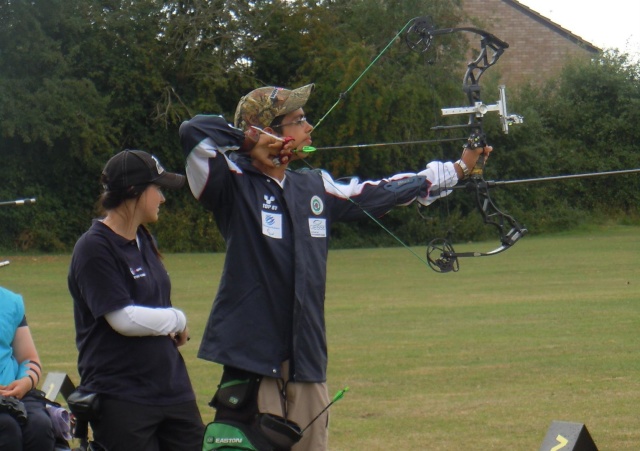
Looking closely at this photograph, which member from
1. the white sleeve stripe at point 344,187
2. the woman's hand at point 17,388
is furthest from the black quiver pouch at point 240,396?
the woman's hand at point 17,388

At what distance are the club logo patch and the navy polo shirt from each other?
83 cm

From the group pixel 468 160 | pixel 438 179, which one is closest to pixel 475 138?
pixel 468 160

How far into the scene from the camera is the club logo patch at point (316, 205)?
3937 mm

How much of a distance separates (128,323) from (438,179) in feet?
4.53

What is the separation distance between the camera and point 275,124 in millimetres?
3928

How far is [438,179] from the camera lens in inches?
163

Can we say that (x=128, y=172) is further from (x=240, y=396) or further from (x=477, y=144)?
(x=477, y=144)

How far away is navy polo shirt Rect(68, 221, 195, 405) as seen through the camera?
4.11 metres

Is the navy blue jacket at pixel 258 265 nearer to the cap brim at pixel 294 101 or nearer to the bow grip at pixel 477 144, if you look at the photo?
the cap brim at pixel 294 101

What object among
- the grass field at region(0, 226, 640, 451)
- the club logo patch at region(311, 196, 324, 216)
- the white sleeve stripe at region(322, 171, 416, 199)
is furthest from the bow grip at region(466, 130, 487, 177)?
the grass field at region(0, 226, 640, 451)

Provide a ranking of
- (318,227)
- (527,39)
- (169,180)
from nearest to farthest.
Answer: (318,227), (169,180), (527,39)

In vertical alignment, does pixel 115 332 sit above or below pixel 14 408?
above

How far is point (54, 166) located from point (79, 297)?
29258 mm

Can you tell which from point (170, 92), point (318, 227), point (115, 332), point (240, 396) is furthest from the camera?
point (170, 92)
